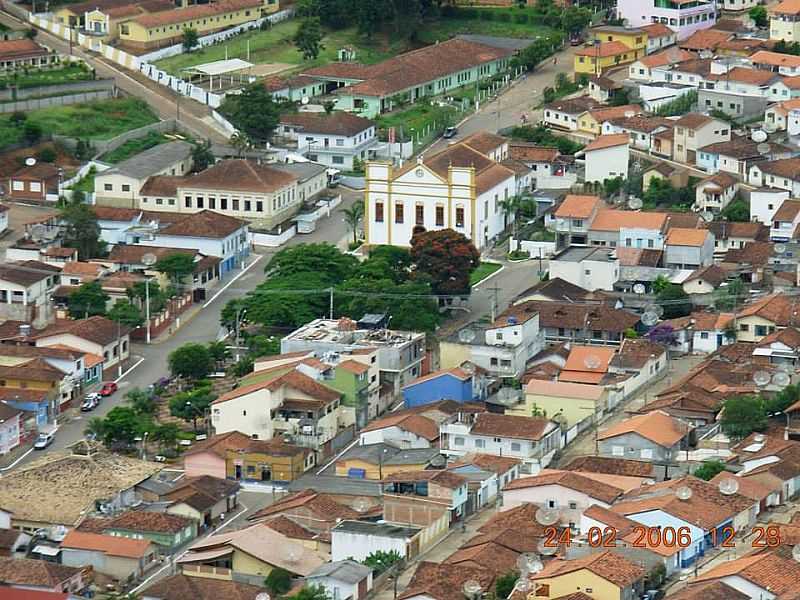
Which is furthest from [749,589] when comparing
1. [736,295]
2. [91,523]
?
[736,295]

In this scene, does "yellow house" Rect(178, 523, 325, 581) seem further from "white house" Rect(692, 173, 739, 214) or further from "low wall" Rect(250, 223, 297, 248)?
"white house" Rect(692, 173, 739, 214)

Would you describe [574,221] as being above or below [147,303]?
above

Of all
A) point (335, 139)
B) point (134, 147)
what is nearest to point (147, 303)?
point (134, 147)

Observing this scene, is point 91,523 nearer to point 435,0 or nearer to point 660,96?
point 660,96

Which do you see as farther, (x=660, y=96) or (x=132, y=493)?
(x=660, y=96)

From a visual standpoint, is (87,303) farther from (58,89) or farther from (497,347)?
(58,89)

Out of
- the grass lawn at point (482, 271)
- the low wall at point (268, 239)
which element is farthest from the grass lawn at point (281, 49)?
the grass lawn at point (482, 271)
